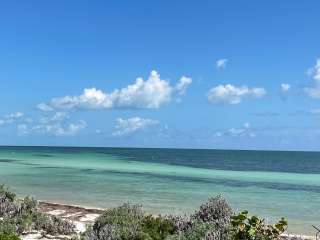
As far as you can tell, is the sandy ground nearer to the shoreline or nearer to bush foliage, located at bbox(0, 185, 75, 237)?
the shoreline

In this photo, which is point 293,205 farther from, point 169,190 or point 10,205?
point 10,205

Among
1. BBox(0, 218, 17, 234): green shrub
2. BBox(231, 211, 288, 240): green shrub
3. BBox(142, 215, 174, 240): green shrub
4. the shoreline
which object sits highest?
BBox(231, 211, 288, 240): green shrub

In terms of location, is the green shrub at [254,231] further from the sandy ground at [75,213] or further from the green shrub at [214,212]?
the sandy ground at [75,213]

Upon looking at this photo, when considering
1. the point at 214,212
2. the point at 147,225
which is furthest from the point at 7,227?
the point at 214,212

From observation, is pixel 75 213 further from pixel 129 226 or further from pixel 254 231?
pixel 254 231

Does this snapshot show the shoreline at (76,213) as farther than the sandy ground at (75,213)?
Yes

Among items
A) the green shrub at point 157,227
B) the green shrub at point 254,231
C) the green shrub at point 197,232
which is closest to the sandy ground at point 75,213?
the green shrub at point 157,227

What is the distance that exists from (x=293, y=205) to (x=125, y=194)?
9006 mm

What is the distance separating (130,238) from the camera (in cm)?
1066

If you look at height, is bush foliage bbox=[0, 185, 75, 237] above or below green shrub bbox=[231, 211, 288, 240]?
below

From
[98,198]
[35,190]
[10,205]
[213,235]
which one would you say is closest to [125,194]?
[98,198]

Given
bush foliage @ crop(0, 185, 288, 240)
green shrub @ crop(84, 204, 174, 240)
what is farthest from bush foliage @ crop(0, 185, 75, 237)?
green shrub @ crop(84, 204, 174, 240)

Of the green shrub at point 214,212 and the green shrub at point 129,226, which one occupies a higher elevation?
the green shrub at point 214,212

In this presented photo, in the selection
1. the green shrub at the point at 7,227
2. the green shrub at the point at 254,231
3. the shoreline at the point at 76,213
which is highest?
the green shrub at the point at 254,231
